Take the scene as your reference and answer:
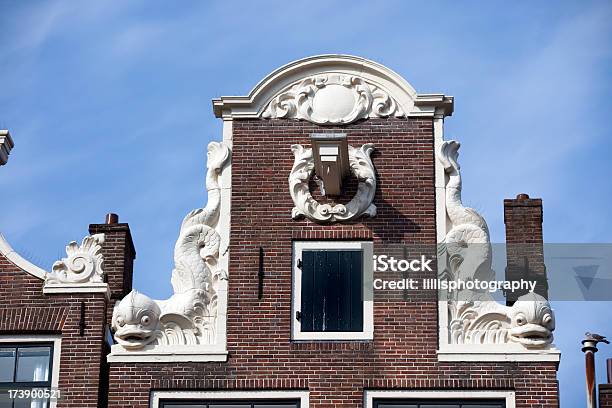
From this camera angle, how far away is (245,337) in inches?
1161

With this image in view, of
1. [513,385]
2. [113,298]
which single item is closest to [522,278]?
[513,385]

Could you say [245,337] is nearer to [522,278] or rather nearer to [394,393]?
[394,393]

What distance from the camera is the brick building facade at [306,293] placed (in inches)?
1142

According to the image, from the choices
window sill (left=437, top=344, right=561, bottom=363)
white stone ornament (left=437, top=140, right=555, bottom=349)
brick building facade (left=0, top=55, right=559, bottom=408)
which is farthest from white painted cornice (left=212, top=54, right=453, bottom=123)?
window sill (left=437, top=344, right=561, bottom=363)

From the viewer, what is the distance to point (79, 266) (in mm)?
30547

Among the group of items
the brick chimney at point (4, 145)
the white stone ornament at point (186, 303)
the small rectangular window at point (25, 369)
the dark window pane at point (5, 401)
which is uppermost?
the brick chimney at point (4, 145)

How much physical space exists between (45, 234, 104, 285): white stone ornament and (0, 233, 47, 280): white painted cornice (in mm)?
171

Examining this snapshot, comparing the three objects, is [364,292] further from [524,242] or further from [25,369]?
[25,369]

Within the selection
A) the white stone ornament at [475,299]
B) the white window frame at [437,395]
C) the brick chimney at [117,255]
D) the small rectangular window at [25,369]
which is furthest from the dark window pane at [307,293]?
the small rectangular window at [25,369]

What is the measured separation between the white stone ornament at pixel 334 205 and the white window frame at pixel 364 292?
0.43 m

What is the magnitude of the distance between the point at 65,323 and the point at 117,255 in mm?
2594

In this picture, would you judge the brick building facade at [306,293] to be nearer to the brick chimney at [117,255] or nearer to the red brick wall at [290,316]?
the red brick wall at [290,316]

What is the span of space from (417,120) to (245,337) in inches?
188

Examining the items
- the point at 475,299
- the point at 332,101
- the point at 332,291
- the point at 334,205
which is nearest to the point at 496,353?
the point at 475,299
